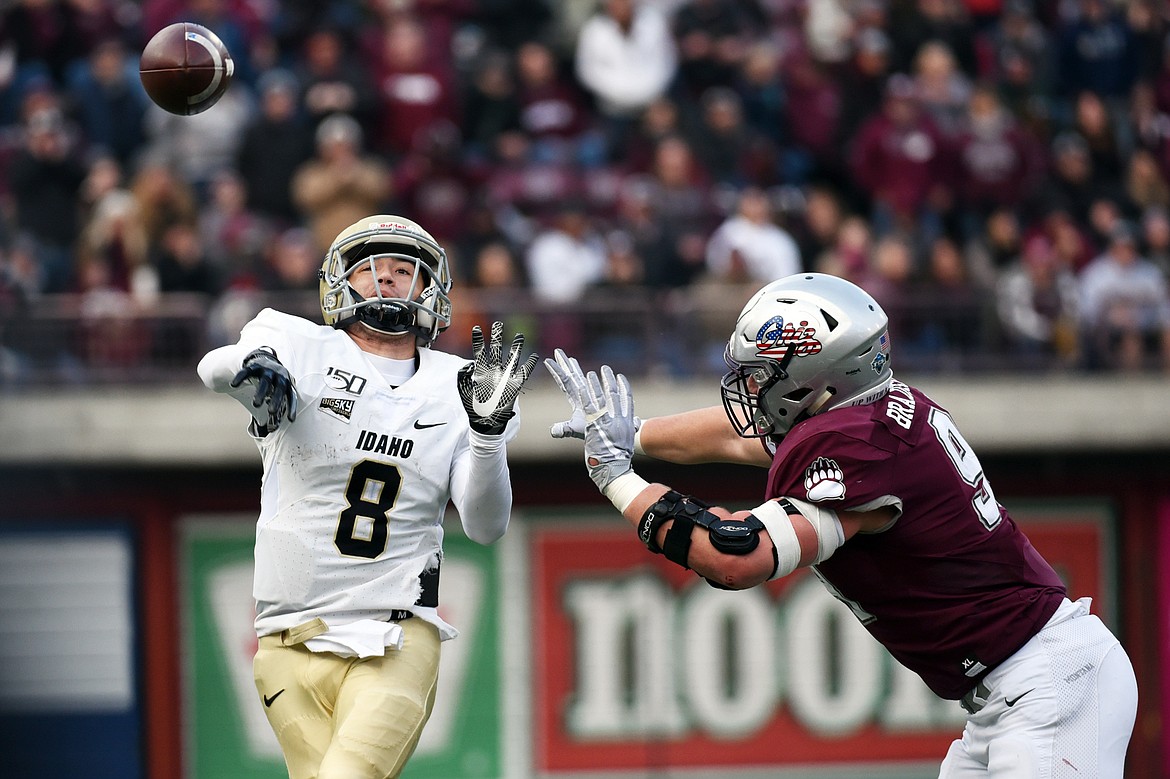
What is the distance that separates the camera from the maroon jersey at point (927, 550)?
14.4 ft

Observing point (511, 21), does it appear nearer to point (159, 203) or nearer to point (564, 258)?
point (564, 258)

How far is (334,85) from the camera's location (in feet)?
34.2

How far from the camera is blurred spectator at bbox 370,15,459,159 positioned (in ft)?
34.9

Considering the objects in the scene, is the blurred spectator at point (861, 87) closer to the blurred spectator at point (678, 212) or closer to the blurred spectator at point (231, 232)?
the blurred spectator at point (678, 212)

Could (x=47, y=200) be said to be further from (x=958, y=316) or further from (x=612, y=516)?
(x=958, y=316)

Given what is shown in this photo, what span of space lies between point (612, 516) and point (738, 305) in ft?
4.43

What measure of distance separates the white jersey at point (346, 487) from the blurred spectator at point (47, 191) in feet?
17.3

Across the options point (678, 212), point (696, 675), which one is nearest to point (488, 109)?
point (678, 212)

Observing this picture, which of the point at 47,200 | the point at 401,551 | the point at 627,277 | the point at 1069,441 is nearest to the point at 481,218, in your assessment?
the point at 627,277

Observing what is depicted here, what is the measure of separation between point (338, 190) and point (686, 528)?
5.90 m

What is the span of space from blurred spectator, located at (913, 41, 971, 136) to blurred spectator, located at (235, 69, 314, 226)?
398cm

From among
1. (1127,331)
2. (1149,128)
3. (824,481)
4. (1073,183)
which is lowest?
(824,481)

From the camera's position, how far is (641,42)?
441 inches

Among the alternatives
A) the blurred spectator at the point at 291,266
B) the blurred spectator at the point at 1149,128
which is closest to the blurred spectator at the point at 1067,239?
the blurred spectator at the point at 1149,128
